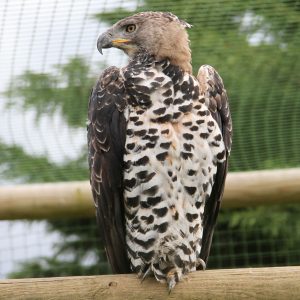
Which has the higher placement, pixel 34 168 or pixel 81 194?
pixel 81 194

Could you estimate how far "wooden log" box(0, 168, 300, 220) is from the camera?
564cm

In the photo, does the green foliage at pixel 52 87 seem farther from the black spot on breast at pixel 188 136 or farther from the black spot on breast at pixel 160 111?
the black spot on breast at pixel 188 136

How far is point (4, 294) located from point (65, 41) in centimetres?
241

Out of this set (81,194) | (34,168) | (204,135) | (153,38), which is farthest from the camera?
(34,168)

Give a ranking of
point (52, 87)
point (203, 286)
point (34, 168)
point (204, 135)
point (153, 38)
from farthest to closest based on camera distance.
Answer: point (34, 168) < point (52, 87) < point (153, 38) < point (204, 135) < point (203, 286)

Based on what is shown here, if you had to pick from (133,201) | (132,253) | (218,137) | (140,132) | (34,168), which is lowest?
(34,168)

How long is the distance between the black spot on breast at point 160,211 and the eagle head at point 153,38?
844mm

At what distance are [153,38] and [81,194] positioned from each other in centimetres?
133

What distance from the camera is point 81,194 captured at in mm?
5758

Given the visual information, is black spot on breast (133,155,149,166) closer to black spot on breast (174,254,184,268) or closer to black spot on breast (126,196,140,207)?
black spot on breast (126,196,140,207)

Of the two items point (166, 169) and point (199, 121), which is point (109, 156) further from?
point (199, 121)

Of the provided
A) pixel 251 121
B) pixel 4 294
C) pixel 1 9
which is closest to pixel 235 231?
pixel 251 121

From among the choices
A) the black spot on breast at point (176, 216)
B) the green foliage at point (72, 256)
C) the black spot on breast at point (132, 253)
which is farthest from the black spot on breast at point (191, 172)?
the green foliage at point (72, 256)

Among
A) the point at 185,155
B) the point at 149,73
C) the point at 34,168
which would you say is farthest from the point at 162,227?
the point at 34,168
